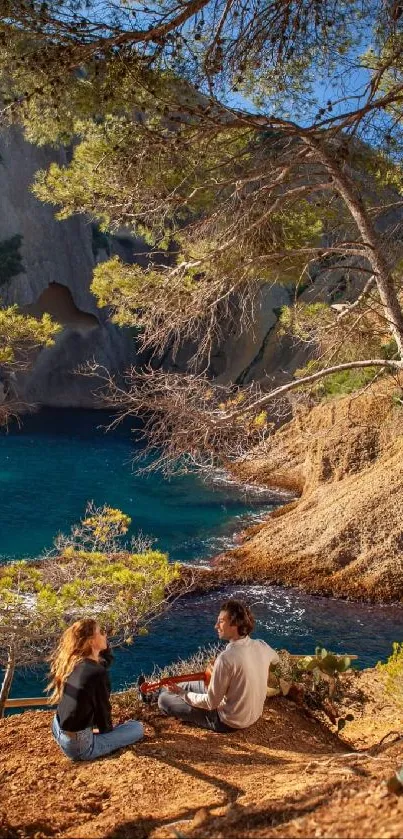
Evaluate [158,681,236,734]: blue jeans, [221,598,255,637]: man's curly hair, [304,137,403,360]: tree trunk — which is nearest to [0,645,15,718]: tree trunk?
[158,681,236,734]: blue jeans

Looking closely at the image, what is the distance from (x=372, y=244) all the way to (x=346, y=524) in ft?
23.3

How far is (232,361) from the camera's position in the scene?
3406cm

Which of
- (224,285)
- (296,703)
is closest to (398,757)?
(296,703)

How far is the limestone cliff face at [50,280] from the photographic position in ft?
103

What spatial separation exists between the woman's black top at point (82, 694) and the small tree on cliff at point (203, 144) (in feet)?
8.44

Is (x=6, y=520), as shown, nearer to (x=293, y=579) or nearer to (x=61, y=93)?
(x=293, y=579)

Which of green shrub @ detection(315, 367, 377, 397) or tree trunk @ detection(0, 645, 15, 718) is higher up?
green shrub @ detection(315, 367, 377, 397)

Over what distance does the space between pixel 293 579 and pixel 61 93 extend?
8886 millimetres

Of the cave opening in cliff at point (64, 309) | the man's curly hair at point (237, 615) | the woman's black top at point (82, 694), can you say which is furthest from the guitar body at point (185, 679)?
the cave opening in cliff at point (64, 309)

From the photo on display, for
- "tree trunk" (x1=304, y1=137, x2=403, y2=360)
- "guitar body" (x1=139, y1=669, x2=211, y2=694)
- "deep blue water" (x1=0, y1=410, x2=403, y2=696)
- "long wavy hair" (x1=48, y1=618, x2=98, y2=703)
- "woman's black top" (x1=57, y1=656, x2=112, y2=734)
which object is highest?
"tree trunk" (x1=304, y1=137, x2=403, y2=360)

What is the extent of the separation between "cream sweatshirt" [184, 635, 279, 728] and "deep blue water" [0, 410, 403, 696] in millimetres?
3666

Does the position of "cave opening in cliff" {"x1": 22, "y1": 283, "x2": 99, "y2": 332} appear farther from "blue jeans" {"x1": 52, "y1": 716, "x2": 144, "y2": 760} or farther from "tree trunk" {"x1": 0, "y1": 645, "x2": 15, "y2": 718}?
"blue jeans" {"x1": 52, "y1": 716, "x2": 144, "y2": 760}

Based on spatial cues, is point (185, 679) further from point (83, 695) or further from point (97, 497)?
point (97, 497)

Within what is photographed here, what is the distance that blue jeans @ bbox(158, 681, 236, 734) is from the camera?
5.19 m
